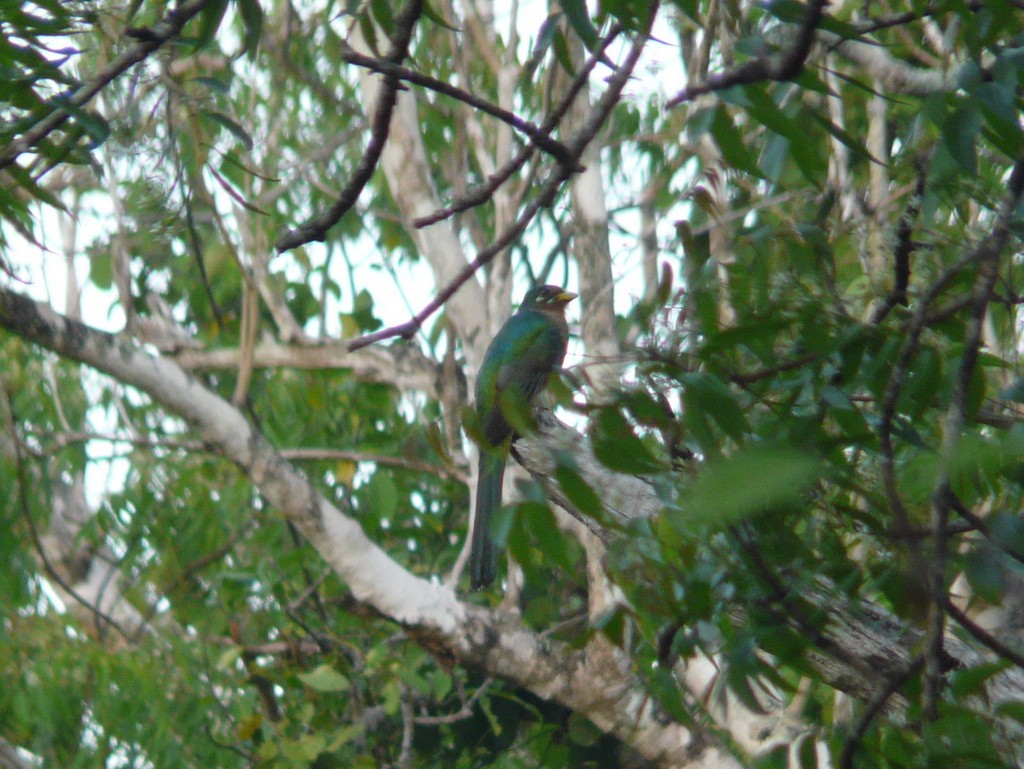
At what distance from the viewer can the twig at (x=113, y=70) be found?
236cm

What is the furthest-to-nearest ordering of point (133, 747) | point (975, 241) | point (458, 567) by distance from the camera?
point (458, 567)
point (133, 747)
point (975, 241)

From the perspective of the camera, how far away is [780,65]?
1799mm

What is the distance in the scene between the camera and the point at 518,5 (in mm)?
7465

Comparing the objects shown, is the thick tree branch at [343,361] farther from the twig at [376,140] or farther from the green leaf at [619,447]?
the green leaf at [619,447]

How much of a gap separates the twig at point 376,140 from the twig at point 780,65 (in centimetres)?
59

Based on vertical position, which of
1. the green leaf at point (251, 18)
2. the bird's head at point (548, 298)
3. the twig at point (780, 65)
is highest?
the bird's head at point (548, 298)

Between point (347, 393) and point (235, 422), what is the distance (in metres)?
2.05

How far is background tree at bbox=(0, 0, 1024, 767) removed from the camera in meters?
1.79

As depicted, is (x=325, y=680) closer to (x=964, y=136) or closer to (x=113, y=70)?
(x=113, y=70)

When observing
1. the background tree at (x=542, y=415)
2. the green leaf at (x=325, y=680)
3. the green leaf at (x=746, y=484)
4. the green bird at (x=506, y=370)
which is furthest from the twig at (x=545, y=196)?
the green leaf at (x=325, y=680)

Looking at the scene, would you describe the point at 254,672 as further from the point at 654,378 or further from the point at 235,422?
the point at 654,378

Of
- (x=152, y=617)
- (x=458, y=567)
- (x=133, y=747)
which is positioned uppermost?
(x=152, y=617)

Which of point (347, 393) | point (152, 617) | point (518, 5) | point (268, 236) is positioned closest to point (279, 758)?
point (152, 617)

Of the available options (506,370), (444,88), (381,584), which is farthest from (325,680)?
(444,88)
